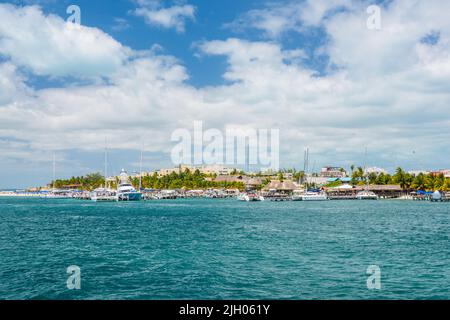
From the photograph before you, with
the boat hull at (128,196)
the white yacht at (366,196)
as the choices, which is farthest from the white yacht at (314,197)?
the boat hull at (128,196)

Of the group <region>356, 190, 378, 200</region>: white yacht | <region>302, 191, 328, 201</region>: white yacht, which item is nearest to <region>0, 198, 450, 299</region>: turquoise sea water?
<region>302, 191, 328, 201</region>: white yacht

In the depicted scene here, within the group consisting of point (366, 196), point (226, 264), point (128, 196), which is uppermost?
point (128, 196)

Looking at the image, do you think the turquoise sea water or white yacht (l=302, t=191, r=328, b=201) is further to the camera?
white yacht (l=302, t=191, r=328, b=201)

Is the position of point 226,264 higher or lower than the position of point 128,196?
lower

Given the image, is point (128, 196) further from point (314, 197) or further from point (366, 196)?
point (366, 196)

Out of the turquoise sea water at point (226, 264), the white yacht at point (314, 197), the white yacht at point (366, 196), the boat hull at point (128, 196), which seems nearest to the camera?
the turquoise sea water at point (226, 264)

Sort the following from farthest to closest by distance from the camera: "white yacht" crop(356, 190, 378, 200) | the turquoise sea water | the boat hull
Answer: "white yacht" crop(356, 190, 378, 200) → the boat hull → the turquoise sea water

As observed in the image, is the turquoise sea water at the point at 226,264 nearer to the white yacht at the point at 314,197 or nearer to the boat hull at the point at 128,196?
the boat hull at the point at 128,196

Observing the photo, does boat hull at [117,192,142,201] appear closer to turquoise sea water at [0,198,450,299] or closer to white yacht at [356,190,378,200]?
white yacht at [356,190,378,200]

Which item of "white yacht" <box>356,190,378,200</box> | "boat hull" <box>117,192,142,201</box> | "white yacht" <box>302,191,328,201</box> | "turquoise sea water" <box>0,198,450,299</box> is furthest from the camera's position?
"white yacht" <box>356,190,378,200</box>

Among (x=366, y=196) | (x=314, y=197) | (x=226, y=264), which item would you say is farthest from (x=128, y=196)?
(x=226, y=264)

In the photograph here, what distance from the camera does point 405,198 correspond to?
18400 centimetres
